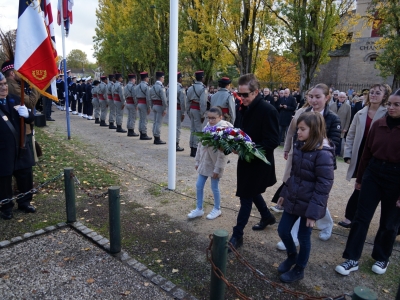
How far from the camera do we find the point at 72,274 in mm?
3527

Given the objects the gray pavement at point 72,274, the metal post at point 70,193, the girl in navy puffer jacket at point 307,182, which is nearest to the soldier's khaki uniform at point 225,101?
the metal post at point 70,193

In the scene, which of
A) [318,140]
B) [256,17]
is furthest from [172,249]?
[256,17]

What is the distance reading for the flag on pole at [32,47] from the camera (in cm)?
466

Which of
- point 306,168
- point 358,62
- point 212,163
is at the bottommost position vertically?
point 212,163

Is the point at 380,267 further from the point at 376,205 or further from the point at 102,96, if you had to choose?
the point at 102,96

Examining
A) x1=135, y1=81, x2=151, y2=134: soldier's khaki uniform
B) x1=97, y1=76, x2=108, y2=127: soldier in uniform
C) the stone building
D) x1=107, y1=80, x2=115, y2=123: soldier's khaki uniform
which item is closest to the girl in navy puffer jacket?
x1=135, y1=81, x2=151, y2=134: soldier's khaki uniform

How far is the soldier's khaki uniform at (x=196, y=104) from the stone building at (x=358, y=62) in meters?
27.6

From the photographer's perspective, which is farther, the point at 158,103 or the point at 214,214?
the point at 158,103

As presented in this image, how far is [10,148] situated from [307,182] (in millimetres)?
4047

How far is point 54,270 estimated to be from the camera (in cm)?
360

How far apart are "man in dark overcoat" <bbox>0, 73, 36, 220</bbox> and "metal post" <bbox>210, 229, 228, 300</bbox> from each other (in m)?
3.51

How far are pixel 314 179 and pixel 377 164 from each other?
0.85 metres

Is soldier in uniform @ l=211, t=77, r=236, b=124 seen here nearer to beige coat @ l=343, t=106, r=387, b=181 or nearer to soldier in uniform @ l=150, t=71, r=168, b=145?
soldier in uniform @ l=150, t=71, r=168, b=145

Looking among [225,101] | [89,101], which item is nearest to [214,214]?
[225,101]
